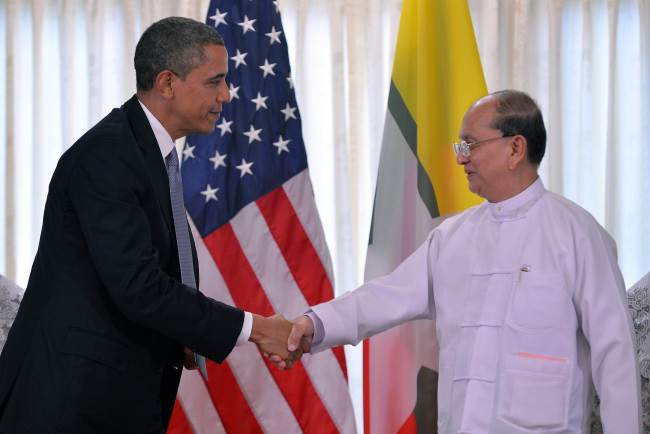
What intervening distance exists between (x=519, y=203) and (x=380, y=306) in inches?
23.0

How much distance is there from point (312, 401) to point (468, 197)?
43.0 inches

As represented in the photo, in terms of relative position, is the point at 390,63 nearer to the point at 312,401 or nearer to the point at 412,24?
the point at 412,24

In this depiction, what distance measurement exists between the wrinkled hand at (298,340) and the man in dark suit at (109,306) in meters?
0.38

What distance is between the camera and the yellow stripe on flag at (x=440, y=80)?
3.61 metres

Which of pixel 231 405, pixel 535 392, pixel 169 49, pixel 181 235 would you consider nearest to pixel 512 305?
pixel 535 392

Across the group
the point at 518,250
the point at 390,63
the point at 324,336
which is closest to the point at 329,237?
the point at 390,63

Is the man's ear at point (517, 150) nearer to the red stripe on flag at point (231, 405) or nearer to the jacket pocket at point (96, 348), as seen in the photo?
the jacket pocket at point (96, 348)

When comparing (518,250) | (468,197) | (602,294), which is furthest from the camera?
(468,197)

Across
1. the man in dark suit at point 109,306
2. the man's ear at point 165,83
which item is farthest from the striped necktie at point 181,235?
the man's ear at point 165,83

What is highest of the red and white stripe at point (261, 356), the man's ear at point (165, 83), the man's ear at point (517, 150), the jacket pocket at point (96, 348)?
the man's ear at point (165, 83)

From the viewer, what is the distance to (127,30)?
4320mm

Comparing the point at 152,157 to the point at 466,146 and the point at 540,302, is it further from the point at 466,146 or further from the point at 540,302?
the point at 540,302

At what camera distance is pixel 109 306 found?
2.26 metres

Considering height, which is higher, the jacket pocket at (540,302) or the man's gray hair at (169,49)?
the man's gray hair at (169,49)
